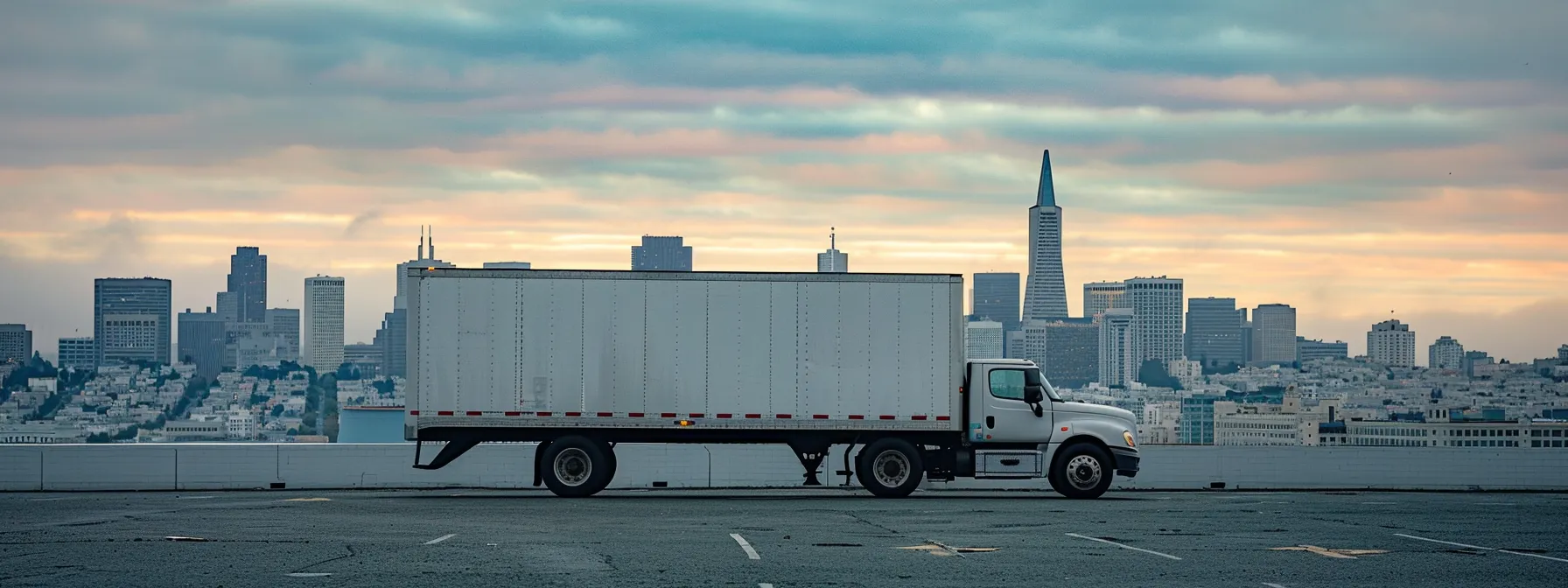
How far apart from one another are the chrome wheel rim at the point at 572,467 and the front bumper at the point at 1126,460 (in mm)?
8817

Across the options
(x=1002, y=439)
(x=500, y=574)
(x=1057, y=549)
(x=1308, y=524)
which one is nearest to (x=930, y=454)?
(x=1002, y=439)

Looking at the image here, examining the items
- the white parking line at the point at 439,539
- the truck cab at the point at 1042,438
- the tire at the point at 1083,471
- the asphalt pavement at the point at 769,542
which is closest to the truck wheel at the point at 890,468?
the asphalt pavement at the point at 769,542

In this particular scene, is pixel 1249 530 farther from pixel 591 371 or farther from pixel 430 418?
pixel 430 418

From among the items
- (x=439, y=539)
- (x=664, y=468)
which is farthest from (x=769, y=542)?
(x=664, y=468)

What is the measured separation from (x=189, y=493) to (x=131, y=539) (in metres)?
11.6

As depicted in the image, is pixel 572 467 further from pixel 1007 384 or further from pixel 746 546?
pixel 746 546

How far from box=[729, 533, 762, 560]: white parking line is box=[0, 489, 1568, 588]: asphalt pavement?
4 centimetres

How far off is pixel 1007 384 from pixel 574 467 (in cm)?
743

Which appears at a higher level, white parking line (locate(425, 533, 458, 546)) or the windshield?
the windshield

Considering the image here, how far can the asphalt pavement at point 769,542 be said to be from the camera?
1472cm

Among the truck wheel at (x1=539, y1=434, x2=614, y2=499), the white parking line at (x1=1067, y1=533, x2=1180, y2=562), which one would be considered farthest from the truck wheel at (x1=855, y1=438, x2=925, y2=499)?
the white parking line at (x1=1067, y1=533, x2=1180, y2=562)

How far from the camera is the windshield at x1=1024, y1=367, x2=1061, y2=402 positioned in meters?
28.0

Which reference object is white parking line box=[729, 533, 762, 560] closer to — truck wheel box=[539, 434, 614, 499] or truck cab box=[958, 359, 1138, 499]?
truck wheel box=[539, 434, 614, 499]

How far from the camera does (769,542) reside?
18.2 m
